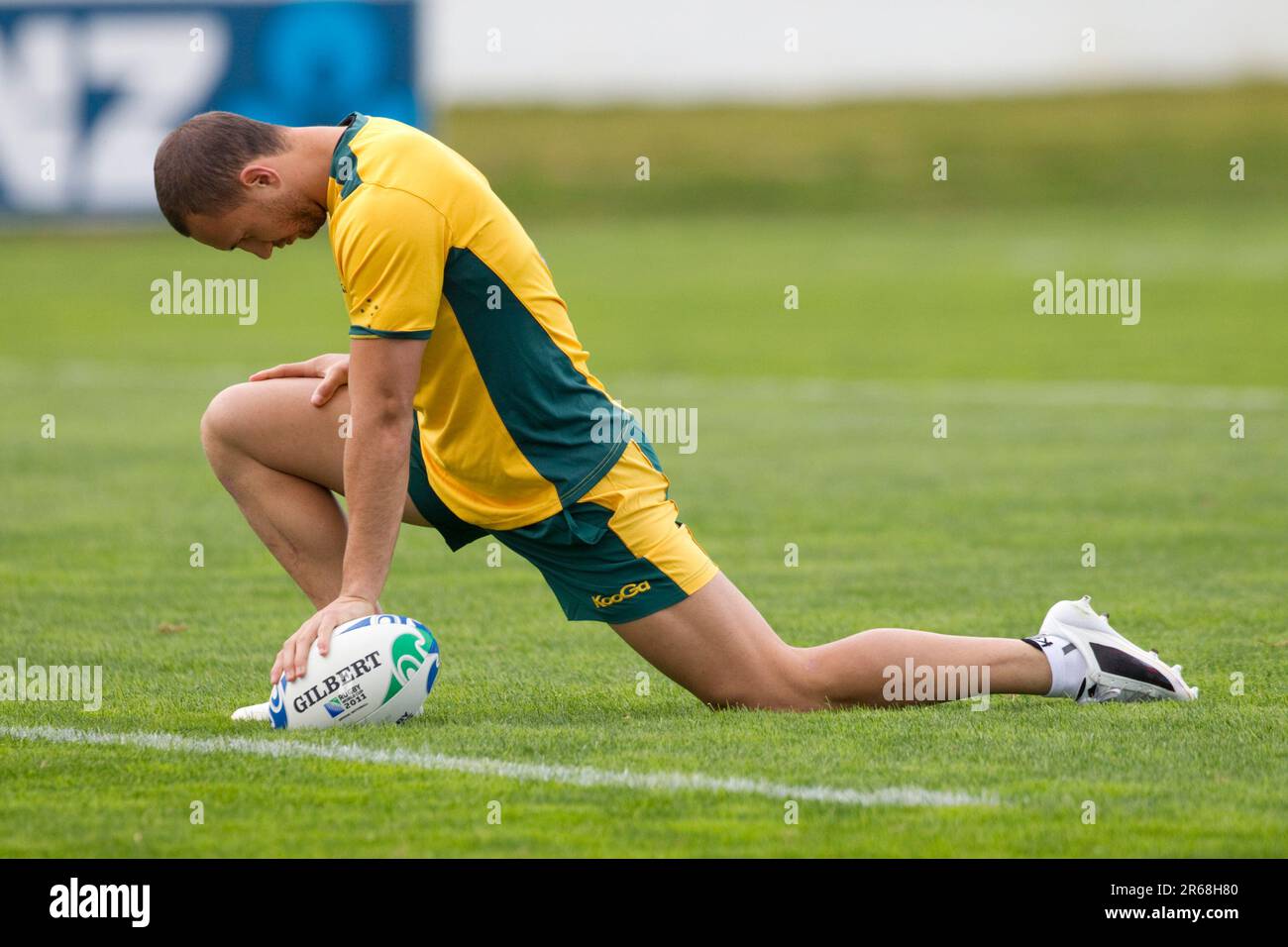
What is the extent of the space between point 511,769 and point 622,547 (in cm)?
80

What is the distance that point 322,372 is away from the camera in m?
6.10

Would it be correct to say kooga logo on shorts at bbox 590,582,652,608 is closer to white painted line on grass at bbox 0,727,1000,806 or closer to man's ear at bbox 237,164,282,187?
white painted line on grass at bbox 0,727,1000,806

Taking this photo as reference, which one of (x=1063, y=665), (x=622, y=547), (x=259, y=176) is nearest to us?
(x=259, y=176)

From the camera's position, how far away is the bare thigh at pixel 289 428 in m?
5.88

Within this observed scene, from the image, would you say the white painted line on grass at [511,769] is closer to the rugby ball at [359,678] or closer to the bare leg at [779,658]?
the rugby ball at [359,678]

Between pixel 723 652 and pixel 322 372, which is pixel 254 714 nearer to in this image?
pixel 322 372

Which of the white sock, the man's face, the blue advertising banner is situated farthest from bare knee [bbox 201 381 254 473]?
the blue advertising banner

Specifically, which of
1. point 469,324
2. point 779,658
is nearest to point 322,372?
point 469,324

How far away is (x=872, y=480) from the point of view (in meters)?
11.7

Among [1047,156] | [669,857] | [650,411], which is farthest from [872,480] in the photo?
A: [1047,156]

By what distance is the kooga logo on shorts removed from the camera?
562 centimetres

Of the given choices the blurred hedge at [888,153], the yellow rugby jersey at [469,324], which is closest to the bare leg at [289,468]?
the yellow rugby jersey at [469,324]
